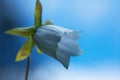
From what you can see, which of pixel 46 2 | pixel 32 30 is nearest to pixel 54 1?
pixel 46 2

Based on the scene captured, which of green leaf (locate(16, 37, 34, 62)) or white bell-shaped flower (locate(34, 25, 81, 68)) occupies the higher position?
white bell-shaped flower (locate(34, 25, 81, 68))

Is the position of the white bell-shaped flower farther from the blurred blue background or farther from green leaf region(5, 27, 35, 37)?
the blurred blue background

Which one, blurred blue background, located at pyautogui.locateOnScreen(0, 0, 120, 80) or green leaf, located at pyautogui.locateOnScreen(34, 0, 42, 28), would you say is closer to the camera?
green leaf, located at pyautogui.locateOnScreen(34, 0, 42, 28)

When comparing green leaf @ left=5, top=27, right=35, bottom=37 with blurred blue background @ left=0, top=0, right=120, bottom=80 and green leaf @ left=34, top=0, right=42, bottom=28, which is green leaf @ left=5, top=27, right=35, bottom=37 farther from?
blurred blue background @ left=0, top=0, right=120, bottom=80

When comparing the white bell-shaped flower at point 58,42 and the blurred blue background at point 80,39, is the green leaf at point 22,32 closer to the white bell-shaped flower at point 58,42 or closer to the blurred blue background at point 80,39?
the white bell-shaped flower at point 58,42

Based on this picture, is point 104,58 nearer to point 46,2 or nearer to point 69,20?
point 69,20

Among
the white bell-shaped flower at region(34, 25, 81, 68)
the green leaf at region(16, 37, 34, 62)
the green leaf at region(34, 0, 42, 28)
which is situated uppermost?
the green leaf at region(34, 0, 42, 28)

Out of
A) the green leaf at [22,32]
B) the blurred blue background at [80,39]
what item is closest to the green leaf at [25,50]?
the green leaf at [22,32]

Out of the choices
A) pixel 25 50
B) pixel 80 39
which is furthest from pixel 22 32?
pixel 80 39

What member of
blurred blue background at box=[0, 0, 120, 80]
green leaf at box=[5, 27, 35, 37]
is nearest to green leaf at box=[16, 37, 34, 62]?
green leaf at box=[5, 27, 35, 37]
